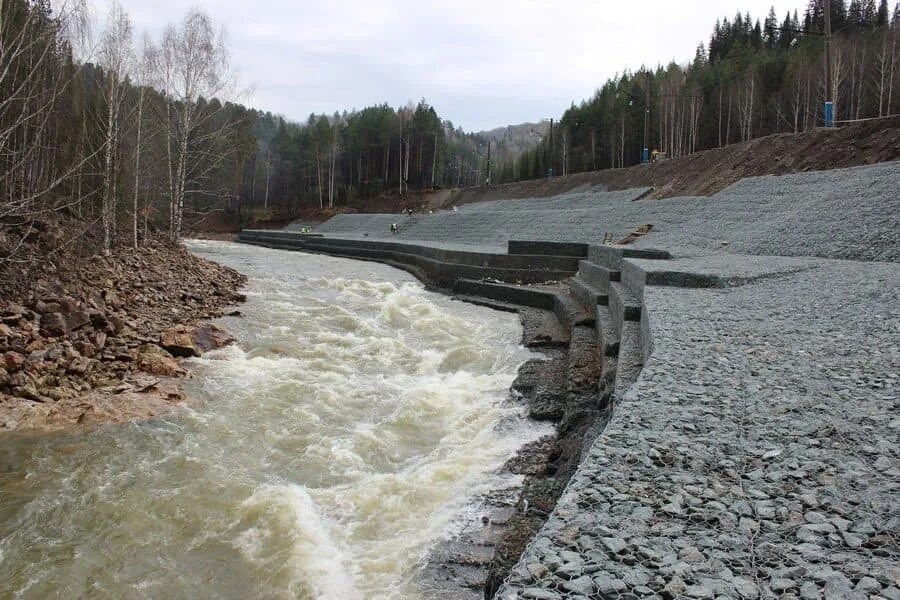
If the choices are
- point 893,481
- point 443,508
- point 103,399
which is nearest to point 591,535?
point 893,481

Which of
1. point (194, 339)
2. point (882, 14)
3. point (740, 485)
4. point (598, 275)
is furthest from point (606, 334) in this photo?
point (882, 14)

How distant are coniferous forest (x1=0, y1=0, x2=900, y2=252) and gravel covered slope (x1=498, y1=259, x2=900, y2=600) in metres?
6.14

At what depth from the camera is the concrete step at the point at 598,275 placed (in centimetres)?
1226

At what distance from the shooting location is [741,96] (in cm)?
3869

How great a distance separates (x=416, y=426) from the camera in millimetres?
6715

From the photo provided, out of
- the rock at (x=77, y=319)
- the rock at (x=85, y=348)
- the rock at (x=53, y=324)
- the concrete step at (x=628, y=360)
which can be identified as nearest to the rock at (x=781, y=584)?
the concrete step at (x=628, y=360)

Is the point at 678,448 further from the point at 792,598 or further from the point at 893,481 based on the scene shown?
the point at 792,598

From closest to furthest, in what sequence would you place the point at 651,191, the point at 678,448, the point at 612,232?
the point at 678,448 < the point at 612,232 < the point at 651,191

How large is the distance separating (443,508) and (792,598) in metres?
3.30

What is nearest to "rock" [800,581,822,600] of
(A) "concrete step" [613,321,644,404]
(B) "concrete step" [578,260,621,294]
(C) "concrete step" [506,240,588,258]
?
(A) "concrete step" [613,321,644,404]

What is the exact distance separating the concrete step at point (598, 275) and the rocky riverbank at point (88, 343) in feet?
25.2

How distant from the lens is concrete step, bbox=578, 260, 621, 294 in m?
12.3

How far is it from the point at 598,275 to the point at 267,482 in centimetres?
979

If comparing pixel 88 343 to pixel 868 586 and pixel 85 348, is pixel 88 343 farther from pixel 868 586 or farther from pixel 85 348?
pixel 868 586
